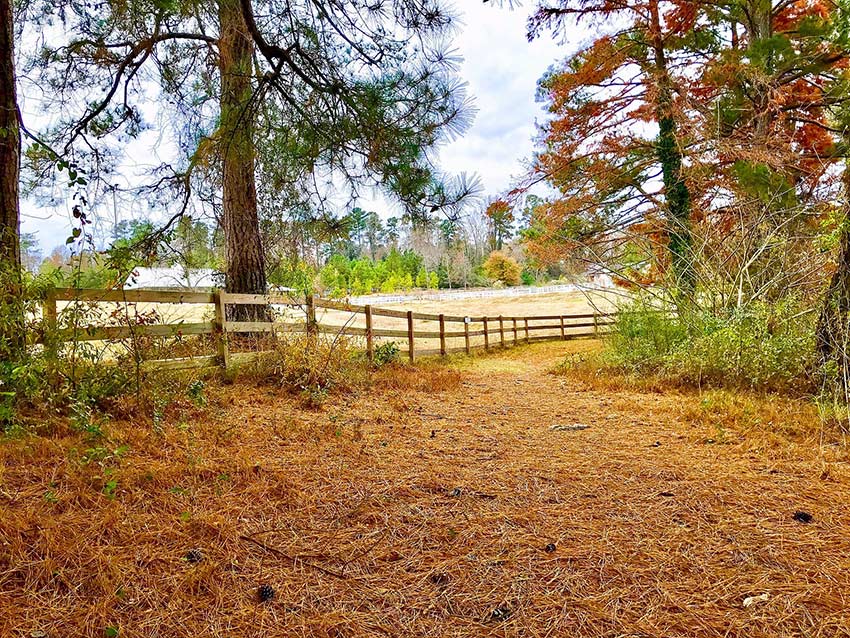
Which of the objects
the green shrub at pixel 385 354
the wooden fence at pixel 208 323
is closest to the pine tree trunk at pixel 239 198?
the wooden fence at pixel 208 323

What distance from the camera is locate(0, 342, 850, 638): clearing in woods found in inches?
56.8

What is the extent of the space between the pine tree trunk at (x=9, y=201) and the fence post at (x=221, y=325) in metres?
1.64

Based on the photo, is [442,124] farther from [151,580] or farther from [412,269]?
[412,269]

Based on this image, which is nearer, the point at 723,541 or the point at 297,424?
the point at 723,541

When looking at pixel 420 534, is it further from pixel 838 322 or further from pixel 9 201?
pixel 838 322

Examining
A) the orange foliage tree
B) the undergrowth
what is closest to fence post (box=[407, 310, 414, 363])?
the orange foliage tree

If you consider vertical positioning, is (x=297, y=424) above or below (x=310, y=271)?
below

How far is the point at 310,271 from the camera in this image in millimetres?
5973

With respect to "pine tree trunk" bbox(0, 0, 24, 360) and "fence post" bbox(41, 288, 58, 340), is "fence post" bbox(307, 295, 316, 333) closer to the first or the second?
"fence post" bbox(41, 288, 58, 340)

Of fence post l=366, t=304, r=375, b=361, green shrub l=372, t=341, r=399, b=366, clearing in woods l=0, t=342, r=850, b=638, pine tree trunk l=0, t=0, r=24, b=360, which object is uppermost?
pine tree trunk l=0, t=0, r=24, b=360

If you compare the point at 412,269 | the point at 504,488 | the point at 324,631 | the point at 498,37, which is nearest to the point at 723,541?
the point at 504,488

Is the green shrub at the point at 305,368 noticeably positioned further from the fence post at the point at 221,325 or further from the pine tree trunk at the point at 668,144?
the pine tree trunk at the point at 668,144

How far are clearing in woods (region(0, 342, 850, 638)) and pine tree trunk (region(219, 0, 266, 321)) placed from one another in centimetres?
240

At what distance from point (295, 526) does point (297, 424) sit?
1.53 metres
